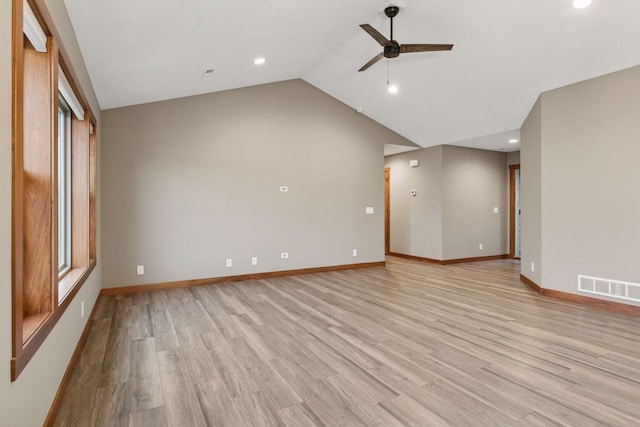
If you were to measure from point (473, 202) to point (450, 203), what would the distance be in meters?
0.71

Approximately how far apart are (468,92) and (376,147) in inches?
86.7

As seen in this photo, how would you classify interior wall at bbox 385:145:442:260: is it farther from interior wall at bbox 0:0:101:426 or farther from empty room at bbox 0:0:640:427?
interior wall at bbox 0:0:101:426

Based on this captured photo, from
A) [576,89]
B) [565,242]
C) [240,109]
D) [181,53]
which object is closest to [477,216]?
[565,242]

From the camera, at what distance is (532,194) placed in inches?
190

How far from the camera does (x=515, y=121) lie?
5.31 metres

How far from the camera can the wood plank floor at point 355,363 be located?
1951mm

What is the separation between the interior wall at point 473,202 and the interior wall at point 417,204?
0.17m

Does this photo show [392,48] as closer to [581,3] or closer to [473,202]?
[581,3]

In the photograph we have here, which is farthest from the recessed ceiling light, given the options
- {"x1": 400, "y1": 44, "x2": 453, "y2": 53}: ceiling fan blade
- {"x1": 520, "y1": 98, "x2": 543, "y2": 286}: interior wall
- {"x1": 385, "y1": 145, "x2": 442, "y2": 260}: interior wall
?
{"x1": 385, "y1": 145, "x2": 442, "y2": 260}: interior wall

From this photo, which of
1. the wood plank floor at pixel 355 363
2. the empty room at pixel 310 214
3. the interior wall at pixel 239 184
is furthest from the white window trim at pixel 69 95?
the wood plank floor at pixel 355 363

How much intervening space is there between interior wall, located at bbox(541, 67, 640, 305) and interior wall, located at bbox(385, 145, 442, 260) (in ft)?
9.02

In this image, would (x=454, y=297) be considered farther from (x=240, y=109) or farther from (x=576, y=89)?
(x=240, y=109)

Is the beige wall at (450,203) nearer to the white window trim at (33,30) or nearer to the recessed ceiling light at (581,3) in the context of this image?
the recessed ceiling light at (581,3)

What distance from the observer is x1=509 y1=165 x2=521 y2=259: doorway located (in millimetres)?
7801
